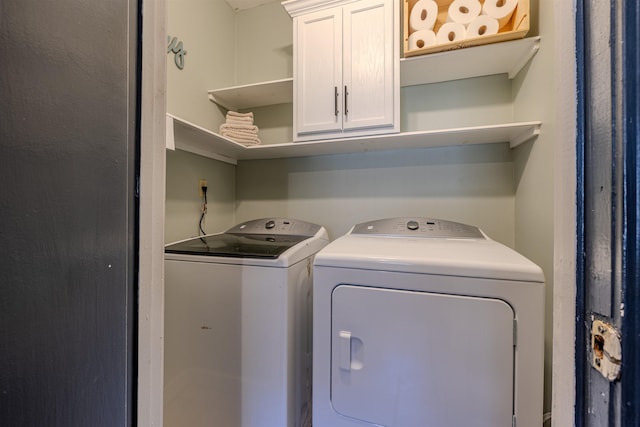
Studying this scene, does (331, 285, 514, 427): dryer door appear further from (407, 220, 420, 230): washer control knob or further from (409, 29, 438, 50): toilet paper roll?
(409, 29, 438, 50): toilet paper roll

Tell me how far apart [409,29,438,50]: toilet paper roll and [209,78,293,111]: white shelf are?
2.50ft

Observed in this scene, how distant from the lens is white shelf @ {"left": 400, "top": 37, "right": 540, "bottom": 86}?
1433 mm

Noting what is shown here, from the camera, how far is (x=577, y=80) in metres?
0.40

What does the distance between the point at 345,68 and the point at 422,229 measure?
1.05 meters

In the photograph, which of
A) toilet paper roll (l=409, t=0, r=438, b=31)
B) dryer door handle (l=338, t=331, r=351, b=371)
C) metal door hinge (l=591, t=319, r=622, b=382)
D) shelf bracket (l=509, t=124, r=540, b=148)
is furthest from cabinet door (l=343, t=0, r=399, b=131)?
metal door hinge (l=591, t=319, r=622, b=382)

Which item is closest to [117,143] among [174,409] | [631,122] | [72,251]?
[72,251]

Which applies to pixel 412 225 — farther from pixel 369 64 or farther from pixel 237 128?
pixel 237 128

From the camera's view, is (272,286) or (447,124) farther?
(447,124)

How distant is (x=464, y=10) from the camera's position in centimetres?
146

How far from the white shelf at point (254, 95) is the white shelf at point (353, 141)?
41cm

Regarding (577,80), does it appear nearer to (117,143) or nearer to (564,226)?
(564,226)

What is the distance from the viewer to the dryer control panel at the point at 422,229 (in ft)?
4.85

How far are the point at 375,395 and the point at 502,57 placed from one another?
5.95 feet

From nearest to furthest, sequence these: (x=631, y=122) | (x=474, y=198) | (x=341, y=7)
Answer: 1. (x=631, y=122)
2. (x=341, y=7)
3. (x=474, y=198)
